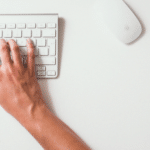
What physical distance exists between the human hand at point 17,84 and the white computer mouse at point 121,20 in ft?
0.79

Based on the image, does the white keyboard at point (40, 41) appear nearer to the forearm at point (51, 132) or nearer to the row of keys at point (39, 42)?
the row of keys at point (39, 42)

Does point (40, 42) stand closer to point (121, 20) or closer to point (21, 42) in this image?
point (21, 42)

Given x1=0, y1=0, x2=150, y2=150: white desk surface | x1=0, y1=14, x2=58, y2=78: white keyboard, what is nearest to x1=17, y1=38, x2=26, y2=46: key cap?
x1=0, y1=14, x2=58, y2=78: white keyboard

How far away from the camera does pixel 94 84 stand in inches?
19.8

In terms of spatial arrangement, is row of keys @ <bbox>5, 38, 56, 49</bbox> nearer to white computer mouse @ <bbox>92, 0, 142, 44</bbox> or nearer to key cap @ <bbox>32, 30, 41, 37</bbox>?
key cap @ <bbox>32, 30, 41, 37</bbox>

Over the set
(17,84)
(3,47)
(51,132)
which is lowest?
(51,132)

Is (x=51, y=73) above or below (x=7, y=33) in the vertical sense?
below

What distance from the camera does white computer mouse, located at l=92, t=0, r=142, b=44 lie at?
49 cm

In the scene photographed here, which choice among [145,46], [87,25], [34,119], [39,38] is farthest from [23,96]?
[145,46]

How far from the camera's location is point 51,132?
18.0 inches

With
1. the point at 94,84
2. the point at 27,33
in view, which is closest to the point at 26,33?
the point at 27,33

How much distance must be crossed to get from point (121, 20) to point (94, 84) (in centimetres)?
20

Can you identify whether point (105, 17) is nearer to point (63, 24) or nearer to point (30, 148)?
point (63, 24)

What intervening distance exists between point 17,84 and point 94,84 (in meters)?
0.22
